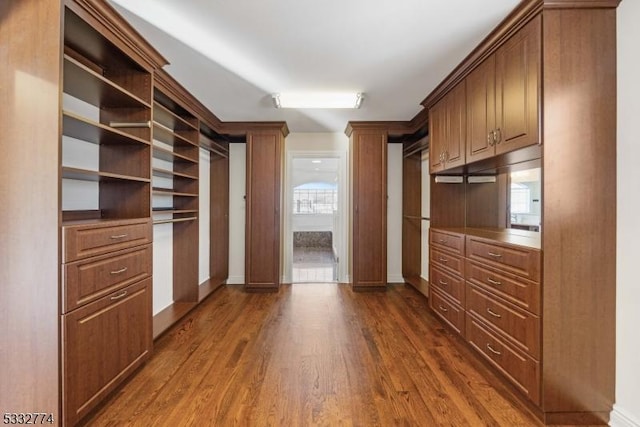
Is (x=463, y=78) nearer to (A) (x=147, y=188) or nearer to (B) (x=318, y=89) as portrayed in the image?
(B) (x=318, y=89)

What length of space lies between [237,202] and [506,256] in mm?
3544

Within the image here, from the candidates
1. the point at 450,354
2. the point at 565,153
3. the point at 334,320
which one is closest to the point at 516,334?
the point at 450,354

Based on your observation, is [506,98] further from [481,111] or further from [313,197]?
[313,197]

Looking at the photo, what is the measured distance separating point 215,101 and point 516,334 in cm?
334

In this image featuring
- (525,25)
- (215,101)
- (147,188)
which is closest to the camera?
(525,25)

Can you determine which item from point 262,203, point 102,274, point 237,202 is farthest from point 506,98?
point 237,202

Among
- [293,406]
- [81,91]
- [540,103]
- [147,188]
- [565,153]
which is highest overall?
[81,91]

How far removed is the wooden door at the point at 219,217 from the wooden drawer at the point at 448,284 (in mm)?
2816

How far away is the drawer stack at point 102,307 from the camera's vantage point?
60.0 inches

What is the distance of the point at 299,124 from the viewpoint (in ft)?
13.8

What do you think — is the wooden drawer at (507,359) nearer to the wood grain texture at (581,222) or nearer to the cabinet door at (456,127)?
the wood grain texture at (581,222)

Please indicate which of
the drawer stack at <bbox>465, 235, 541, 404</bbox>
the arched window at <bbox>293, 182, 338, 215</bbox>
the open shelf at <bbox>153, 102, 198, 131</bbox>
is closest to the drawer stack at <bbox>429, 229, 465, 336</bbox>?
the drawer stack at <bbox>465, 235, 541, 404</bbox>

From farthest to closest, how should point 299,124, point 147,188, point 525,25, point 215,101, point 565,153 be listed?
point 299,124 → point 215,101 → point 147,188 → point 525,25 → point 565,153

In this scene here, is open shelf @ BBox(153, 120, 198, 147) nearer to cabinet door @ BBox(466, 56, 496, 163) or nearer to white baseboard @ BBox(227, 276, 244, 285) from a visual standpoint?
white baseboard @ BBox(227, 276, 244, 285)
